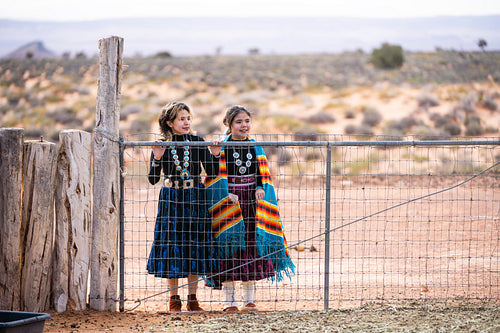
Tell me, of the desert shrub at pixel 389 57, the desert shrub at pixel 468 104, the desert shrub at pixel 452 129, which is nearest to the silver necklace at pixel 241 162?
the desert shrub at pixel 452 129

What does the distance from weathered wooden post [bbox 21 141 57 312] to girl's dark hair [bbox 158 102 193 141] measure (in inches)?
44.1

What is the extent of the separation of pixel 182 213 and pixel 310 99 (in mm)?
26709

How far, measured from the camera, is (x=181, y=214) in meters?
5.84

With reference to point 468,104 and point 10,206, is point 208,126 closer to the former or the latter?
point 468,104

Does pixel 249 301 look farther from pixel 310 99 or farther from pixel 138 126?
pixel 310 99

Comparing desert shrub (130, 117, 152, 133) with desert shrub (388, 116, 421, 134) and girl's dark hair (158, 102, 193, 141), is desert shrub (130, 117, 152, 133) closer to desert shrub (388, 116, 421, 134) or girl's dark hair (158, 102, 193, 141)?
desert shrub (388, 116, 421, 134)

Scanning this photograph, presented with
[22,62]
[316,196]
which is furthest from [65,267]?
[22,62]

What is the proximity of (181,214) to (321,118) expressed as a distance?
21142mm

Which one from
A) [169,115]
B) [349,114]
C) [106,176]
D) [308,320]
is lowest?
[308,320]

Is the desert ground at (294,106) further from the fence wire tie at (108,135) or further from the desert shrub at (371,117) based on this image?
the fence wire tie at (108,135)

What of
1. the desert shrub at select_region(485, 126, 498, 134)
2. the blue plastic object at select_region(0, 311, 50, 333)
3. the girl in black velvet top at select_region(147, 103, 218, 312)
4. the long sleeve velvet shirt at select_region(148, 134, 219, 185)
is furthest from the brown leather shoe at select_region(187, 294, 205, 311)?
the desert shrub at select_region(485, 126, 498, 134)

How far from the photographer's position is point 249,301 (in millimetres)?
5918

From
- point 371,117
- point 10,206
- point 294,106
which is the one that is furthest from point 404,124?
point 10,206

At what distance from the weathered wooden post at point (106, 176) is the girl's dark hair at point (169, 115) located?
0.50 m
